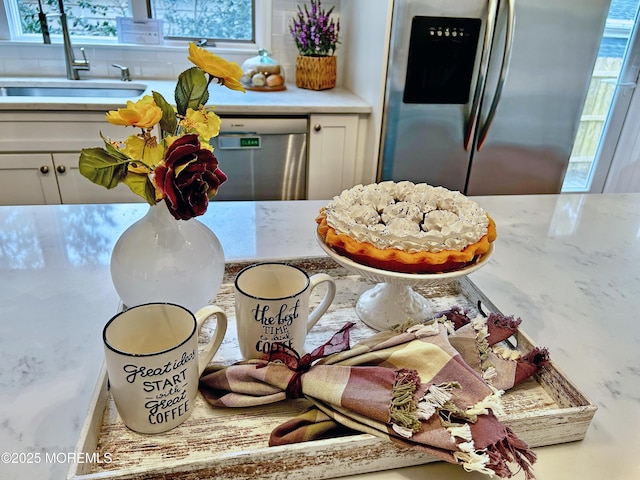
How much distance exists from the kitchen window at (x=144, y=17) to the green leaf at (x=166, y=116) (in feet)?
7.41

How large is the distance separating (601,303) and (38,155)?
2.18 m

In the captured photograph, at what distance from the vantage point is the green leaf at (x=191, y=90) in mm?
676

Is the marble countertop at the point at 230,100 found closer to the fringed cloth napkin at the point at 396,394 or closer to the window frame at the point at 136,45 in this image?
the window frame at the point at 136,45

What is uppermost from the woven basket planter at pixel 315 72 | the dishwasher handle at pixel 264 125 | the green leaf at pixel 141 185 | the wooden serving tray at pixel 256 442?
the green leaf at pixel 141 185

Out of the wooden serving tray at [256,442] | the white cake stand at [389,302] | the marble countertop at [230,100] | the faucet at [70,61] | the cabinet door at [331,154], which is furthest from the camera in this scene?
the faucet at [70,61]

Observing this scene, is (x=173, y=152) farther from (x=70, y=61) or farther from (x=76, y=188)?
(x=70, y=61)

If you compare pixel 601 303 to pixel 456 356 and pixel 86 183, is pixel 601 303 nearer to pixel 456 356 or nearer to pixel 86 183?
pixel 456 356

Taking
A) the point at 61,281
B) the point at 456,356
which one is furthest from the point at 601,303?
the point at 61,281

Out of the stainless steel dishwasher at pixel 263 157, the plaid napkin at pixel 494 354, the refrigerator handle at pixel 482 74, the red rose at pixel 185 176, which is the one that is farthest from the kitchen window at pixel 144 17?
the plaid napkin at pixel 494 354

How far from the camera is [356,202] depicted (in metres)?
0.84

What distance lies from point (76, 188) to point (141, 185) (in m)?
1.76

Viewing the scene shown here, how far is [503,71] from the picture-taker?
217 centimetres

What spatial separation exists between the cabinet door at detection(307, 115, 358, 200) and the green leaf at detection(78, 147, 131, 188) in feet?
5.65

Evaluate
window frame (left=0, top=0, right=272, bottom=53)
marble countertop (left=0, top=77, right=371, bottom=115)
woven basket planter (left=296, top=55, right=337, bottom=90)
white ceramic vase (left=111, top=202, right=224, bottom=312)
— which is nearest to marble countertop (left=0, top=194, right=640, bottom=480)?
white ceramic vase (left=111, top=202, right=224, bottom=312)
